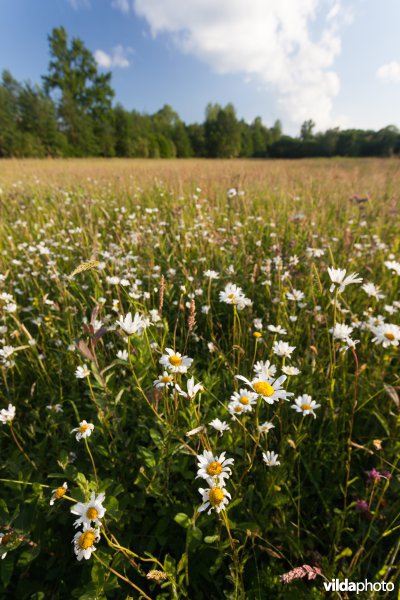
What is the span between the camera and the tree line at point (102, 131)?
2488 cm

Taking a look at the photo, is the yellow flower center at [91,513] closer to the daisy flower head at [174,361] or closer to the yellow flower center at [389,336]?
the daisy flower head at [174,361]

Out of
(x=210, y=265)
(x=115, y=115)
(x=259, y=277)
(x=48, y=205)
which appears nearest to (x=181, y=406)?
(x=259, y=277)

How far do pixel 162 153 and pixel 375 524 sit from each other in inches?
1622

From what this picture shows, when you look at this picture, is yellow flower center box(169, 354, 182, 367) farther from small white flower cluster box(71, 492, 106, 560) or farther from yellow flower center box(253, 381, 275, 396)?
small white flower cluster box(71, 492, 106, 560)

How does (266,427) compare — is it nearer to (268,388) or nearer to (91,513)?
(268,388)

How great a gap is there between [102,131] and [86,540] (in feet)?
137

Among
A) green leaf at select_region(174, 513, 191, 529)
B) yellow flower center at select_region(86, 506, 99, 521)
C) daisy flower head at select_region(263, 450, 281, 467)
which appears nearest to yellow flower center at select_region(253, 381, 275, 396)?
daisy flower head at select_region(263, 450, 281, 467)

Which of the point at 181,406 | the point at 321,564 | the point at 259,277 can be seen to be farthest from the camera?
the point at 259,277

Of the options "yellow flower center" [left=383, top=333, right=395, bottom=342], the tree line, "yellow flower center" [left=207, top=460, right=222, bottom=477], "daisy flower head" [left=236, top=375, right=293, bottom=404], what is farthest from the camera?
the tree line

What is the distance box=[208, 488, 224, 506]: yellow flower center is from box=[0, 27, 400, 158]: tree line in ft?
81.7

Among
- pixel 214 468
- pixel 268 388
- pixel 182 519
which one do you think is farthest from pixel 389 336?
pixel 182 519

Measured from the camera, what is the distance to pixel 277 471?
3.60ft

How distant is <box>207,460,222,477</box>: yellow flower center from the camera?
34.1 inches

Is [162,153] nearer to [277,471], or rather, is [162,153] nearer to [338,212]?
[338,212]
